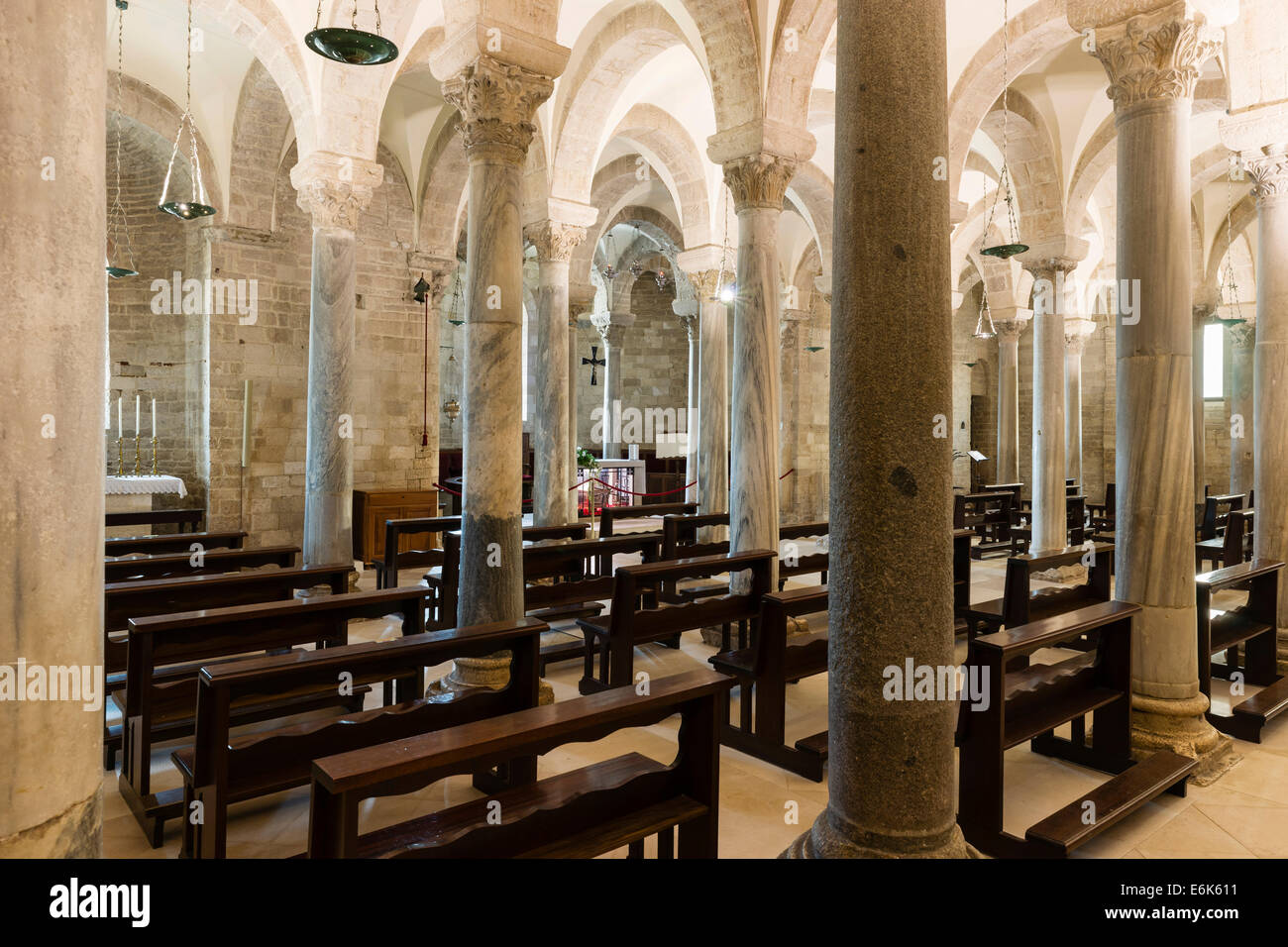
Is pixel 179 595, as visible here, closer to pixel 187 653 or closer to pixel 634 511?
pixel 187 653

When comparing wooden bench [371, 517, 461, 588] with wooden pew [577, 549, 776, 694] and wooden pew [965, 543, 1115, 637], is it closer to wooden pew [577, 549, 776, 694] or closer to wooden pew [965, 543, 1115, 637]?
Answer: wooden pew [577, 549, 776, 694]

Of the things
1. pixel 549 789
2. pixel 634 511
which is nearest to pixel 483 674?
pixel 549 789

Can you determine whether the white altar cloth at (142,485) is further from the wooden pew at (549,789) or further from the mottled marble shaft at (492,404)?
the wooden pew at (549,789)

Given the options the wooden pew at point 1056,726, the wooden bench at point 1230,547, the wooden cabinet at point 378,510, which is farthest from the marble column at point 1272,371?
the wooden cabinet at point 378,510

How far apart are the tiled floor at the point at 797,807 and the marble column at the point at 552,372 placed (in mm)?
5274

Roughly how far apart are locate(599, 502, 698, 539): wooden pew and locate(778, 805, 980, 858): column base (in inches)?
228

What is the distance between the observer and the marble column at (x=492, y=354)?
4922mm

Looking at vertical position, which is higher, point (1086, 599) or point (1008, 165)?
point (1008, 165)

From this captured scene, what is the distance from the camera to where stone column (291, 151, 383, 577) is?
25.5ft
